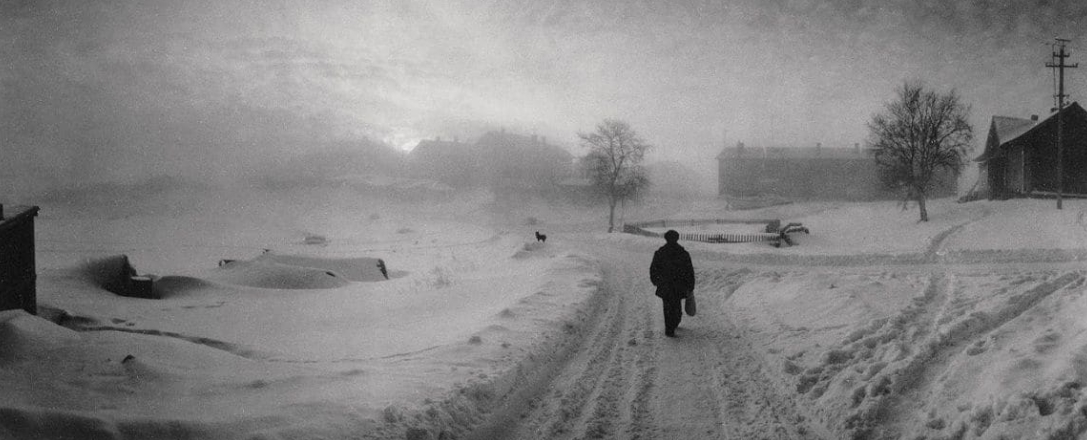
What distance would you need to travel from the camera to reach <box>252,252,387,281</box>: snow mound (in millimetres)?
23359

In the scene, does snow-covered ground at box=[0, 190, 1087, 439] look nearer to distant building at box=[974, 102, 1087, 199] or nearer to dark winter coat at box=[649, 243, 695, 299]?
dark winter coat at box=[649, 243, 695, 299]

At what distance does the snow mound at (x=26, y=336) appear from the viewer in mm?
5430

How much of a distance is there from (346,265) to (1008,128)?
4951cm

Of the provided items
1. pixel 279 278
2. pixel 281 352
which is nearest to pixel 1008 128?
pixel 279 278

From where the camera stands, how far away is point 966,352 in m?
5.55

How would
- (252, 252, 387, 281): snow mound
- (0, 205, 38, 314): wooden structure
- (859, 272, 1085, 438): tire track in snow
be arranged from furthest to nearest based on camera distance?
(252, 252, 387, 281): snow mound, (0, 205, 38, 314): wooden structure, (859, 272, 1085, 438): tire track in snow

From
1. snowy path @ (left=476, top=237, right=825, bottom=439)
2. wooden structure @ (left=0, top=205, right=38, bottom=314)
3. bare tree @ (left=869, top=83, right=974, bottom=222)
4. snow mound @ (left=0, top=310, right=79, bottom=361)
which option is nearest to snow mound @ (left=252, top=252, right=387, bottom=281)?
wooden structure @ (left=0, top=205, right=38, bottom=314)

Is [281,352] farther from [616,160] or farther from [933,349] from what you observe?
[616,160]

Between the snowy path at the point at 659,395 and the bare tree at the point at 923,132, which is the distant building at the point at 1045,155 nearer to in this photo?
the bare tree at the point at 923,132

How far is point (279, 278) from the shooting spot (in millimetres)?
18391

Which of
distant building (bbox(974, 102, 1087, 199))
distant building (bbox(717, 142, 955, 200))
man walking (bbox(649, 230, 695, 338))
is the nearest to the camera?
man walking (bbox(649, 230, 695, 338))

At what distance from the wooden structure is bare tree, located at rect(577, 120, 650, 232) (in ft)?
146

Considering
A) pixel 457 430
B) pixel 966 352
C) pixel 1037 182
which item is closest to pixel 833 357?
pixel 966 352

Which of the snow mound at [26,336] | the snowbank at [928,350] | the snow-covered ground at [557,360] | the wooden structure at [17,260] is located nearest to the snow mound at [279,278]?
the snow-covered ground at [557,360]
